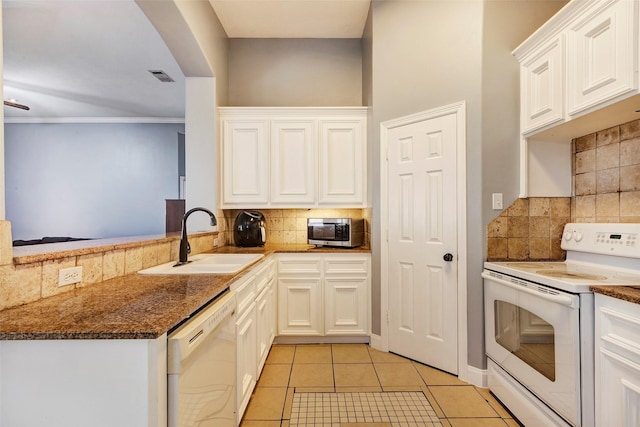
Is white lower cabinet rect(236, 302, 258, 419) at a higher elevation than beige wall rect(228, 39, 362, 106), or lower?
lower

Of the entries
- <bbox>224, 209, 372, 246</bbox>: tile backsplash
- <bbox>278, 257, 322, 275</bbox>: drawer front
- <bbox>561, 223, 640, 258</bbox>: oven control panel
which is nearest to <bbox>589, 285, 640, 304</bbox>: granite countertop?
<bbox>561, 223, 640, 258</bbox>: oven control panel

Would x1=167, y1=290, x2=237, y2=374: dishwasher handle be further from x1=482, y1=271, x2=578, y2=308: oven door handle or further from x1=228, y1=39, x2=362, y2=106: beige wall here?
x1=228, y1=39, x2=362, y2=106: beige wall

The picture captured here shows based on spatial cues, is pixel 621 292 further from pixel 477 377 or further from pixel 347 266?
pixel 347 266

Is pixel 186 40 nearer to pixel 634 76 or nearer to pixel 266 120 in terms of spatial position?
pixel 266 120

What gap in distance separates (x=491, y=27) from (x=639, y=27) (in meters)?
0.99

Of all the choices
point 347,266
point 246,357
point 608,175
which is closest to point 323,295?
point 347,266

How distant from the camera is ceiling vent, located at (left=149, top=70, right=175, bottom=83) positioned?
13.3 ft

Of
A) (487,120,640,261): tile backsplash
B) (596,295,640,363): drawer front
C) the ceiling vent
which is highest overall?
the ceiling vent

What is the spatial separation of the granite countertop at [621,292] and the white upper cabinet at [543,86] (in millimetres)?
952

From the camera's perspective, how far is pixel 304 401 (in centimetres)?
201

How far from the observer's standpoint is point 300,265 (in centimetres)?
287

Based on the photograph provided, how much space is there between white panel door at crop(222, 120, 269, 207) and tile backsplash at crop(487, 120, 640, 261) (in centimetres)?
198

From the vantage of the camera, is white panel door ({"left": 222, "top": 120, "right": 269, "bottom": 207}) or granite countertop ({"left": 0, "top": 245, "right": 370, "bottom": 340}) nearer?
granite countertop ({"left": 0, "top": 245, "right": 370, "bottom": 340})

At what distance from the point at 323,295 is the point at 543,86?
7.28 ft
